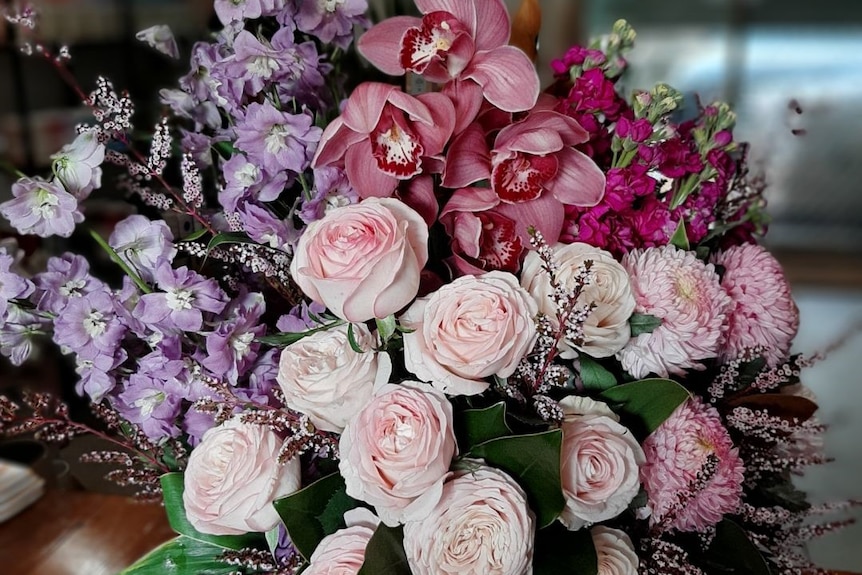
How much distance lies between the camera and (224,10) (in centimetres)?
71

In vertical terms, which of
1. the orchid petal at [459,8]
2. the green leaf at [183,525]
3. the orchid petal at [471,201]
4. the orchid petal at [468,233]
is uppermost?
the orchid petal at [459,8]

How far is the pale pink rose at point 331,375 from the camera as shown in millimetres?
609

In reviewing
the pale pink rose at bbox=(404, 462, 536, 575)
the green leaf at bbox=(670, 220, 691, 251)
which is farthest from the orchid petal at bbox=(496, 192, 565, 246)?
the pale pink rose at bbox=(404, 462, 536, 575)

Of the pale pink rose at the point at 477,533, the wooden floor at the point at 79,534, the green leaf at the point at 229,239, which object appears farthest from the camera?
the wooden floor at the point at 79,534

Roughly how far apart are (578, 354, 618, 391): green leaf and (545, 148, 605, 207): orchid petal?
0.46ft

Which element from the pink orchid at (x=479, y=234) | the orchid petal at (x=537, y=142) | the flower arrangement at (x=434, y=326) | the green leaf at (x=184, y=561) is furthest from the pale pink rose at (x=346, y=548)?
the orchid petal at (x=537, y=142)

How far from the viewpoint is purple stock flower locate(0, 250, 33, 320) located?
0.67m

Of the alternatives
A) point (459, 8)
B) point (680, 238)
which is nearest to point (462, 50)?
point (459, 8)

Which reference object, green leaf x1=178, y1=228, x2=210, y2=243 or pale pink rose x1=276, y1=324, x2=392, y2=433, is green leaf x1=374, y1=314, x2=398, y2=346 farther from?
green leaf x1=178, y1=228, x2=210, y2=243

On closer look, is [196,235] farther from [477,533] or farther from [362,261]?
[477,533]

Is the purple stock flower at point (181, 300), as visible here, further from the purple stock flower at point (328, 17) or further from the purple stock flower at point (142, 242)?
the purple stock flower at point (328, 17)

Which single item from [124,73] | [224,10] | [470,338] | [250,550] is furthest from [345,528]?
[124,73]

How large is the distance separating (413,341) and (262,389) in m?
0.16

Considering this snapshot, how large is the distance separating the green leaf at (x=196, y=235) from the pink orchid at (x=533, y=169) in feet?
0.73
